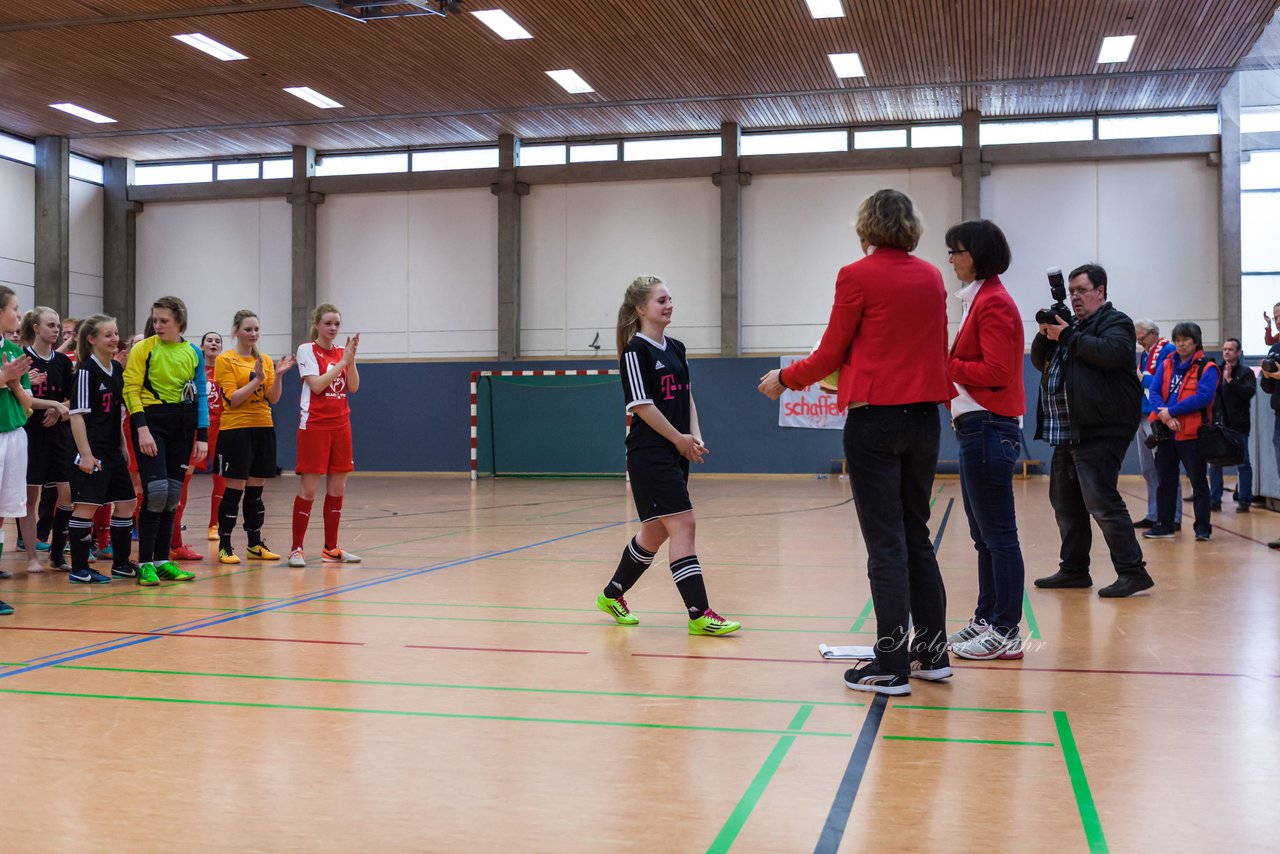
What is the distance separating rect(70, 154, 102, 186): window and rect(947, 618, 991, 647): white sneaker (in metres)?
21.8

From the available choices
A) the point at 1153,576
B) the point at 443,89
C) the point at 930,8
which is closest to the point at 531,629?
the point at 1153,576

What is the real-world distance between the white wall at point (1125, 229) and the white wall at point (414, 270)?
30.2 feet

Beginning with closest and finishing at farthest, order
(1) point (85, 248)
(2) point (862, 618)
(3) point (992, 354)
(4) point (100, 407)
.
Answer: (3) point (992, 354)
(2) point (862, 618)
(4) point (100, 407)
(1) point (85, 248)

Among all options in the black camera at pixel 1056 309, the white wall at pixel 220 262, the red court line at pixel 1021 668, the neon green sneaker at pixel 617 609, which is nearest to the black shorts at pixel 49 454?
the neon green sneaker at pixel 617 609

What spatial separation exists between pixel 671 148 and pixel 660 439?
16645 mm

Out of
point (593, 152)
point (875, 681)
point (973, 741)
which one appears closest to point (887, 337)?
point (875, 681)

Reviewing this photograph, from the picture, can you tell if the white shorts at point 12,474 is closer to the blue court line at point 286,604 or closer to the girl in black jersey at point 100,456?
the girl in black jersey at point 100,456

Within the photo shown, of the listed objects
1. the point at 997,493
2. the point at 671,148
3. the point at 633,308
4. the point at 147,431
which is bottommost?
the point at 997,493

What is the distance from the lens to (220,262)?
72.2 ft

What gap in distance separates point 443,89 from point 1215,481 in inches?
502

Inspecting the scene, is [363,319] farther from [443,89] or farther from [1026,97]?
[1026,97]

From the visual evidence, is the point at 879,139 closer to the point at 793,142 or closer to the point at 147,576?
the point at 793,142

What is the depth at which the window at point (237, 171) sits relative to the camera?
22.0 m

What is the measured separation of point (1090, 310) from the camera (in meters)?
5.46
